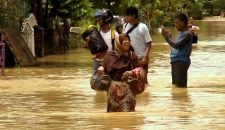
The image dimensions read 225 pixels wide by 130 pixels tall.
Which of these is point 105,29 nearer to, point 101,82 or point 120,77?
point 120,77

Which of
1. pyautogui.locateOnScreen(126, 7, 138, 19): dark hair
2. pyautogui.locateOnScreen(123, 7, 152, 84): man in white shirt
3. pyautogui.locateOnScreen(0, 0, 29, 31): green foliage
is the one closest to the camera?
pyautogui.locateOnScreen(126, 7, 138, 19): dark hair

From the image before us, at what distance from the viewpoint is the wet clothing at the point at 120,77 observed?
10.0m

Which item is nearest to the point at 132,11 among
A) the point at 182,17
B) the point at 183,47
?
the point at 182,17

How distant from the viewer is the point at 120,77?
33.1ft

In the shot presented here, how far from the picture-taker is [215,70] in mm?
20094

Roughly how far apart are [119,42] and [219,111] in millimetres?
1942

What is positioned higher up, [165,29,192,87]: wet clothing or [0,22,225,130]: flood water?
[165,29,192,87]: wet clothing

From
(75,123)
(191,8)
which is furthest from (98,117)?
(191,8)

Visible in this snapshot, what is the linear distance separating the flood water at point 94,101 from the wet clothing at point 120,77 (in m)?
0.24

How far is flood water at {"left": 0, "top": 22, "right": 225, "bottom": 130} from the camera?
29.7ft

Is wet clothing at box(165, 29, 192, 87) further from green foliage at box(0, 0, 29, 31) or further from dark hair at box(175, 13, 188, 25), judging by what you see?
green foliage at box(0, 0, 29, 31)

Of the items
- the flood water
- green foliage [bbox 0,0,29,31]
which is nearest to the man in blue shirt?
the flood water

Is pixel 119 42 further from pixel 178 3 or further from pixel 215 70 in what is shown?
pixel 178 3

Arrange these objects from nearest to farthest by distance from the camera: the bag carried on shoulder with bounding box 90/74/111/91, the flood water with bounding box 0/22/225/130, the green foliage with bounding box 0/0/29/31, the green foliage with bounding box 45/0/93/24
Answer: the flood water with bounding box 0/22/225/130 → the bag carried on shoulder with bounding box 90/74/111/91 → the green foliage with bounding box 0/0/29/31 → the green foliage with bounding box 45/0/93/24
